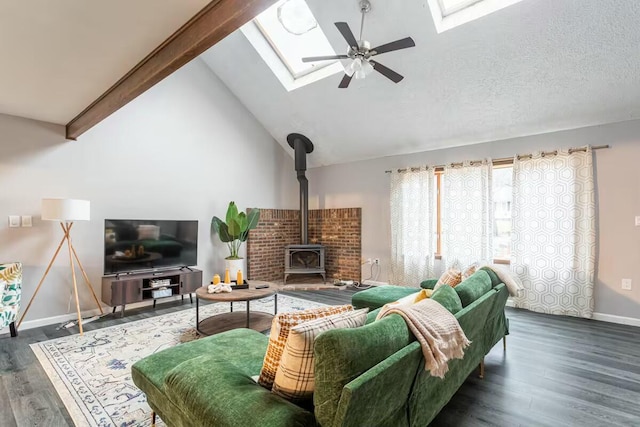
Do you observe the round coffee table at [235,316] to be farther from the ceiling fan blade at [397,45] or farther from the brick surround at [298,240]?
the ceiling fan blade at [397,45]

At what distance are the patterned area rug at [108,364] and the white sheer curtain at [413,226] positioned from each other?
2559mm

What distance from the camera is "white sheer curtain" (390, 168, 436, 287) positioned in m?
5.36

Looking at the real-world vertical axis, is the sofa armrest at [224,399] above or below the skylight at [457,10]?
below

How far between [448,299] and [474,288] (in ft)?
1.56

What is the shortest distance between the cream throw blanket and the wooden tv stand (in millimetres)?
3703

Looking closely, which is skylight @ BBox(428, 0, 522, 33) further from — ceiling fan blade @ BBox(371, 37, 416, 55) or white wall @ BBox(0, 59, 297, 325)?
white wall @ BBox(0, 59, 297, 325)

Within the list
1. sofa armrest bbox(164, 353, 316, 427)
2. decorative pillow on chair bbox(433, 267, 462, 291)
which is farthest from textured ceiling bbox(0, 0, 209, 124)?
decorative pillow on chair bbox(433, 267, 462, 291)

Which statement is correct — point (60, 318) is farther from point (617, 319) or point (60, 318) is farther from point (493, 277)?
Result: point (617, 319)

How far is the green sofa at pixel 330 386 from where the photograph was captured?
1109 millimetres

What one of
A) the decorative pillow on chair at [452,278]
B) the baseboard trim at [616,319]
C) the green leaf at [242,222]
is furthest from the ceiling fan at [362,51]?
the baseboard trim at [616,319]

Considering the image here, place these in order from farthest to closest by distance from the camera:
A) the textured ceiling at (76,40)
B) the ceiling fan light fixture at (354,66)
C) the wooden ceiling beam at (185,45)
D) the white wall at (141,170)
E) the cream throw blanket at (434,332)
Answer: the white wall at (141,170) → the ceiling fan light fixture at (354,66) → the textured ceiling at (76,40) → the wooden ceiling beam at (185,45) → the cream throw blanket at (434,332)

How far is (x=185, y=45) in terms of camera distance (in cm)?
204

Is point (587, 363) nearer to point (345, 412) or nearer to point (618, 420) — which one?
point (618, 420)

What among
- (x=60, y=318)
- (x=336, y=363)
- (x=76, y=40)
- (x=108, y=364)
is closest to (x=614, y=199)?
(x=336, y=363)
